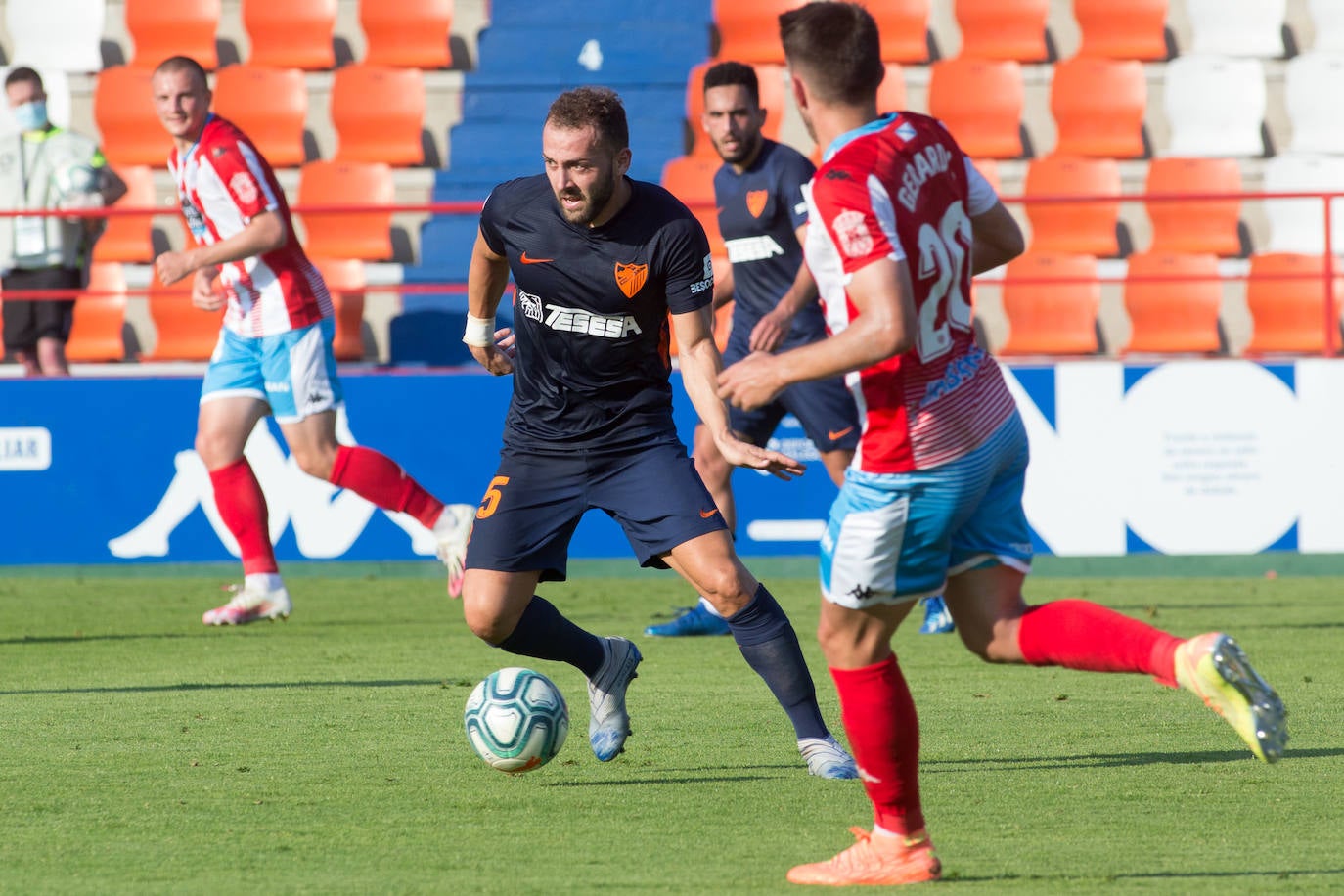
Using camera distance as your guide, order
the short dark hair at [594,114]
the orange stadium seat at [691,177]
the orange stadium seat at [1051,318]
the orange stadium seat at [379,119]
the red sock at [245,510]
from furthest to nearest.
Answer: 1. the orange stadium seat at [379,119]
2. the orange stadium seat at [691,177]
3. the orange stadium seat at [1051,318]
4. the red sock at [245,510]
5. the short dark hair at [594,114]

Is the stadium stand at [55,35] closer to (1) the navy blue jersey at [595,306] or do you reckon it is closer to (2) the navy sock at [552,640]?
(1) the navy blue jersey at [595,306]

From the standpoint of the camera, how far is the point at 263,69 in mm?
15031

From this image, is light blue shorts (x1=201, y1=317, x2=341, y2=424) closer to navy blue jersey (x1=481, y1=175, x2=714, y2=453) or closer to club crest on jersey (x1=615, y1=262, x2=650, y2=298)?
navy blue jersey (x1=481, y1=175, x2=714, y2=453)

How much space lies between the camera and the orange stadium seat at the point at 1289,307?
12.9 meters

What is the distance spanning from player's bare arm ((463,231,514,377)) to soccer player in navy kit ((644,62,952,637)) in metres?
2.34

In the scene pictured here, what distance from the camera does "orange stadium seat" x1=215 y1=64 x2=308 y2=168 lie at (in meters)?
14.9

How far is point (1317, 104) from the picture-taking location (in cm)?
1470

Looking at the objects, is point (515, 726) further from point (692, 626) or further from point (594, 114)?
point (692, 626)

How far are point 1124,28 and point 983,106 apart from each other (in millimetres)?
1538

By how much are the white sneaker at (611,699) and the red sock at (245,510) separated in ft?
12.0

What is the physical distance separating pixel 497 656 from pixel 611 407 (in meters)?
2.67

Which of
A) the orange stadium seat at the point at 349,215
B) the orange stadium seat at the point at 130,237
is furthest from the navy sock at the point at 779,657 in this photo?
the orange stadium seat at the point at 130,237

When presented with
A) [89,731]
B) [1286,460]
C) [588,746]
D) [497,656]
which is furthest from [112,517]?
[1286,460]

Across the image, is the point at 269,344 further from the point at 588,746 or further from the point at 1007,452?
the point at 1007,452
